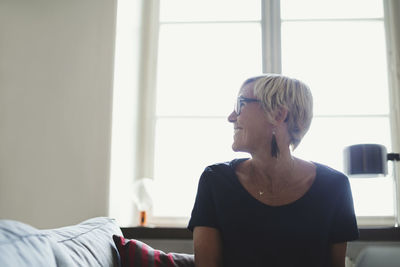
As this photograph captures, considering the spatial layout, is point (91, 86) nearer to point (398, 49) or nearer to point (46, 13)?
point (46, 13)

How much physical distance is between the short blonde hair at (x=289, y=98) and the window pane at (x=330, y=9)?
1.71 metres

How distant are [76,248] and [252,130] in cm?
65

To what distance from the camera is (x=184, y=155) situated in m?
2.91

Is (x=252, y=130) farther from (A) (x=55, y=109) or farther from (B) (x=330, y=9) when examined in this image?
(B) (x=330, y=9)

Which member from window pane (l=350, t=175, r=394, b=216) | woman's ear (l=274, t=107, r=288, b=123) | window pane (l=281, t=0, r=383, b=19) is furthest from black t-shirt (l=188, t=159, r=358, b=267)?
window pane (l=281, t=0, r=383, b=19)

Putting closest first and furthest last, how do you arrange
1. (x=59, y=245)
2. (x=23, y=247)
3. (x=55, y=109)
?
(x=23, y=247) < (x=59, y=245) < (x=55, y=109)

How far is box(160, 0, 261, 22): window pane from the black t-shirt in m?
1.84

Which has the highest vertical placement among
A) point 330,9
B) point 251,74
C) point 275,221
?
point 330,9

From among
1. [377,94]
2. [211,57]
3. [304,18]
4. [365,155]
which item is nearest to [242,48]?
[211,57]

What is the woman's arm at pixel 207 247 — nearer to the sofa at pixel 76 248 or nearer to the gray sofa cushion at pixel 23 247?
the sofa at pixel 76 248

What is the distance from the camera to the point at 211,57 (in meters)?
3.04

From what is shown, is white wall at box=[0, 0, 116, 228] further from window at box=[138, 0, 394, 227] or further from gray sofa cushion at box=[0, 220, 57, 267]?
gray sofa cushion at box=[0, 220, 57, 267]

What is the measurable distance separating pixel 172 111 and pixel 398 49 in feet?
4.99

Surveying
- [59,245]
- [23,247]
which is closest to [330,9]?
[59,245]
